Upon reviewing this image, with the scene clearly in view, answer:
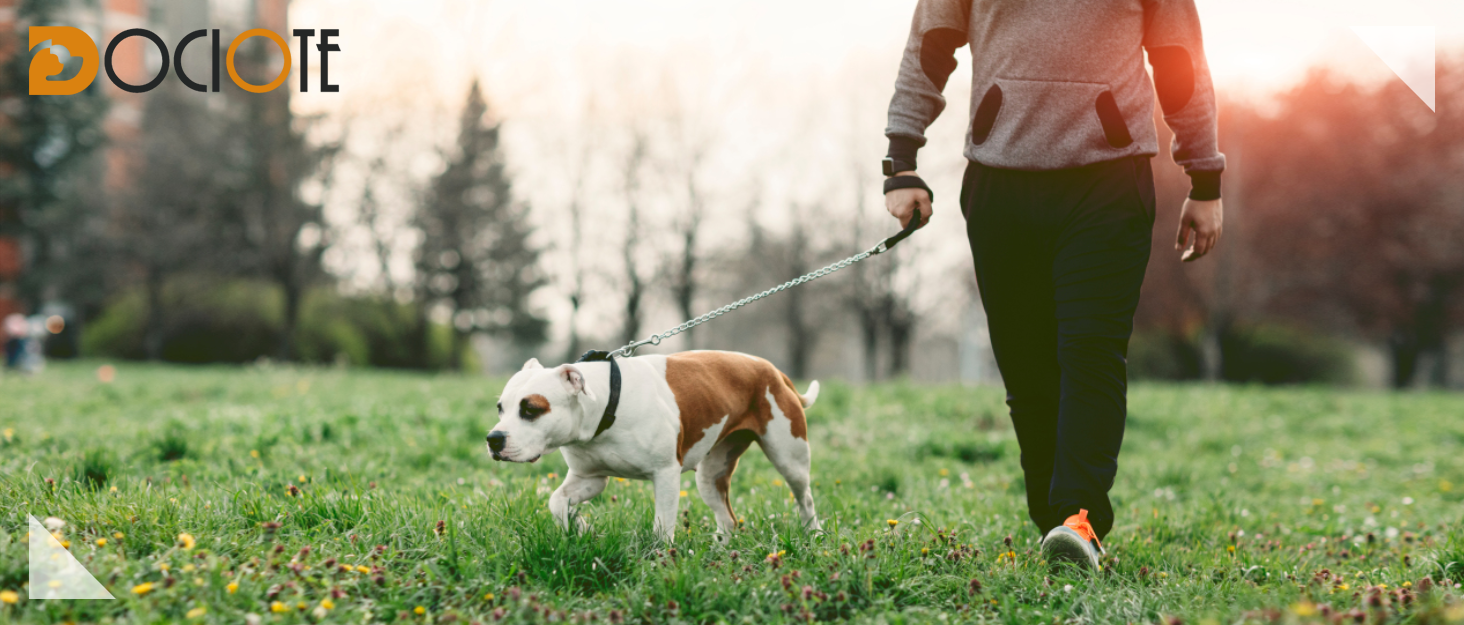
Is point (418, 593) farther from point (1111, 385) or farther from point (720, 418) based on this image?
point (1111, 385)

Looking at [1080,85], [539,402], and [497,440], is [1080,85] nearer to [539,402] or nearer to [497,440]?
[539,402]

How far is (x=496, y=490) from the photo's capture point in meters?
3.84

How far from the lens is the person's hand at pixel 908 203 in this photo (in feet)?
10.4

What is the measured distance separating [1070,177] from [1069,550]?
1242mm

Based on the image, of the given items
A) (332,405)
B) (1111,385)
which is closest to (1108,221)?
(1111,385)

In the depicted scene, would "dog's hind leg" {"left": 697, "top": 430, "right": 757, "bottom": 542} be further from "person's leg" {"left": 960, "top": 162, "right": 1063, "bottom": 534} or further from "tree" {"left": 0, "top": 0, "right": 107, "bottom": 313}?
"tree" {"left": 0, "top": 0, "right": 107, "bottom": 313}

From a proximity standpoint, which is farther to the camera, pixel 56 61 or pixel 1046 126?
pixel 56 61

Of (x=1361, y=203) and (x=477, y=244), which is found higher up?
(x=1361, y=203)

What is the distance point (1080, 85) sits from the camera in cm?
300

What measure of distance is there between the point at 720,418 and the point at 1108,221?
4.91 ft

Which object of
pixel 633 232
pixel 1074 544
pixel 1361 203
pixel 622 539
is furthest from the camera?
pixel 633 232

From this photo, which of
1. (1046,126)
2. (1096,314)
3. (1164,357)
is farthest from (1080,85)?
(1164,357)

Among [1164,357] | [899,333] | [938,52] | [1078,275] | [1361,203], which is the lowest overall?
[1164,357]

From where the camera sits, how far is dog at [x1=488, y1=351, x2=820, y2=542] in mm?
2893
